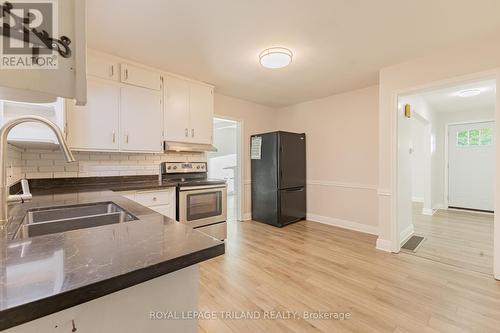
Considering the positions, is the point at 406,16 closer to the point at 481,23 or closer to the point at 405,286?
the point at 481,23

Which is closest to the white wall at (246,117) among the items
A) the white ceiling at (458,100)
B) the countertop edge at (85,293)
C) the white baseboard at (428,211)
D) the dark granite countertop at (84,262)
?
the white ceiling at (458,100)

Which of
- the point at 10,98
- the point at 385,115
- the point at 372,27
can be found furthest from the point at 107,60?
the point at 385,115


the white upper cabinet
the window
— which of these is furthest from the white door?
the white upper cabinet

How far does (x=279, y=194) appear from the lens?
13.1 ft

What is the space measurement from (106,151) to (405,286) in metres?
3.33

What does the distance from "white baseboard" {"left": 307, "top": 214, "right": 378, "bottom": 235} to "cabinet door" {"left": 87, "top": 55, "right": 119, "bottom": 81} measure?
12.7 ft

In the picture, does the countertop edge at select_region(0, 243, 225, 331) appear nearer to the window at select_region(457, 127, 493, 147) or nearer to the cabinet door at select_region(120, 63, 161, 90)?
the cabinet door at select_region(120, 63, 161, 90)

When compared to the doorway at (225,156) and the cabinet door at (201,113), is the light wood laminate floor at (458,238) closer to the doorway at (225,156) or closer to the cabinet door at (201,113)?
the cabinet door at (201,113)

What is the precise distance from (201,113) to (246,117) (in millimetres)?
1283

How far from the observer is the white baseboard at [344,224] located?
3.67 meters

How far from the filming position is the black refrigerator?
13.1ft

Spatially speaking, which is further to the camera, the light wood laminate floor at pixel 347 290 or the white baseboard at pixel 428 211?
the white baseboard at pixel 428 211

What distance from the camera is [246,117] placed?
4531 millimetres

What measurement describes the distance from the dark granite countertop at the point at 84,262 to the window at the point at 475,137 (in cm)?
677
